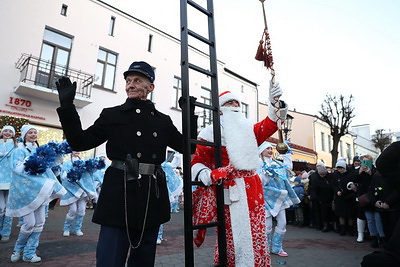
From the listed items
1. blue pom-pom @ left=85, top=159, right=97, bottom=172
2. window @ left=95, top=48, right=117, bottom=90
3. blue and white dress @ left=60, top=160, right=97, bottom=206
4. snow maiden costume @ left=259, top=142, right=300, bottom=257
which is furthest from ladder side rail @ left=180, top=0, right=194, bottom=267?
window @ left=95, top=48, right=117, bottom=90

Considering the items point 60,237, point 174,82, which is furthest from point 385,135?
point 60,237

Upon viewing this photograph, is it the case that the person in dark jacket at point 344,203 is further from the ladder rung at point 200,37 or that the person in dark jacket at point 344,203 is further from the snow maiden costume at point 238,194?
the ladder rung at point 200,37

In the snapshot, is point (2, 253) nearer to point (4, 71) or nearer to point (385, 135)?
point (4, 71)

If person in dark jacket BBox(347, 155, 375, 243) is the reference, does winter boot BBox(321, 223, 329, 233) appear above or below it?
below

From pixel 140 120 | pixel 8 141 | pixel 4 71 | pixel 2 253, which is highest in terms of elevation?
pixel 4 71

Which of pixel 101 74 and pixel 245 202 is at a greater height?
pixel 101 74

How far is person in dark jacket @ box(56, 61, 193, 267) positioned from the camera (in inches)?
76.0

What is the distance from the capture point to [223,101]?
2.95m

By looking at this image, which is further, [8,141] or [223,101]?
[8,141]

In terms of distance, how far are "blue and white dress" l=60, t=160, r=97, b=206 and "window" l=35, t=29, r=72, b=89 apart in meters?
7.76

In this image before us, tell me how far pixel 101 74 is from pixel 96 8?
376 centimetres

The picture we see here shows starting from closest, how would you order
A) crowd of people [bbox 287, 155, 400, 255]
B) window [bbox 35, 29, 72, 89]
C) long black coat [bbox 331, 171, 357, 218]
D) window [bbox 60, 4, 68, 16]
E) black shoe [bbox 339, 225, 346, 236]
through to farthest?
crowd of people [bbox 287, 155, 400, 255] → long black coat [bbox 331, 171, 357, 218] → black shoe [bbox 339, 225, 346, 236] → window [bbox 35, 29, 72, 89] → window [bbox 60, 4, 68, 16]

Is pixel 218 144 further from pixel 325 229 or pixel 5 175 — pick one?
pixel 325 229

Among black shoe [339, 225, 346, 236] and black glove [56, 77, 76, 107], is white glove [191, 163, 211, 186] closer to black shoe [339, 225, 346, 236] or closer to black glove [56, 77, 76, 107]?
black glove [56, 77, 76, 107]
